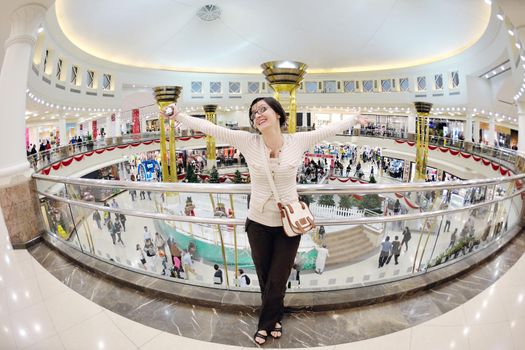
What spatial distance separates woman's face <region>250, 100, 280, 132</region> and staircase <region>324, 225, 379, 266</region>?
1104mm

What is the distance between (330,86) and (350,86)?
168cm

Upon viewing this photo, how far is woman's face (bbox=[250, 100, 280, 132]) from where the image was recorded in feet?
4.97

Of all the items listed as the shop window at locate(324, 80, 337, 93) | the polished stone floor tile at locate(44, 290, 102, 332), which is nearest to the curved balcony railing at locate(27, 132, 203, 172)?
the polished stone floor tile at locate(44, 290, 102, 332)

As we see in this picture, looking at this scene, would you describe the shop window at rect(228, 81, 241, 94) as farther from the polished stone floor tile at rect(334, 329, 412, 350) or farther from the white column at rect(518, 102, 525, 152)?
the polished stone floor tile at rect(334, 329, 412, 350)

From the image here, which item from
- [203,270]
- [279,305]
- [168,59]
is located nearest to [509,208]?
[279,305]

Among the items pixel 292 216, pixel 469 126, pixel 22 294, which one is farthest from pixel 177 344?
pixel 469 126

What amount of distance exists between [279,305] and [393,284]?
960 mm

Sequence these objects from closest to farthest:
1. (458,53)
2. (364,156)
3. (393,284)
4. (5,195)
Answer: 1. (393,284)
2. (5,195)
3. (458,53)
4. (364,156)

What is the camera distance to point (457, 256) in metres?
2.54

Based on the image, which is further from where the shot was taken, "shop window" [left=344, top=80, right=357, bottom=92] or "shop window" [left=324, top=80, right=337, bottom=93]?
"shop window" [left=324, top=80, right=337, bottom=93]

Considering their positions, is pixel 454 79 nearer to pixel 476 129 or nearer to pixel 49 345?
pixel 476 129

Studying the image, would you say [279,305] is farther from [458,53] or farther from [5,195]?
[458,53]

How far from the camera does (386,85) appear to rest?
22.7m

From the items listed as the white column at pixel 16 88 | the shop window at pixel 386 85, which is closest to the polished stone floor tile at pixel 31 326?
the white column at pixel 16 88
